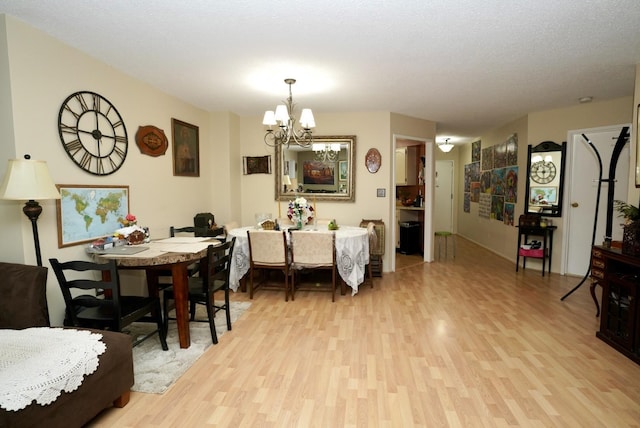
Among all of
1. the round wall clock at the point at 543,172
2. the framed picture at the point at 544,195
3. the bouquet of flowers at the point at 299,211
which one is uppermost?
the round wall clock at the point at 543,172

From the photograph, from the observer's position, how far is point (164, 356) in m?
2.57

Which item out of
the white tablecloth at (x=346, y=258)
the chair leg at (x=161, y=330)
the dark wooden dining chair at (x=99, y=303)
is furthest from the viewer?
the white tablecloth at (x=346, y=258)

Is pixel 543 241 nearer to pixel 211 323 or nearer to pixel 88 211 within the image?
pixel 211 323

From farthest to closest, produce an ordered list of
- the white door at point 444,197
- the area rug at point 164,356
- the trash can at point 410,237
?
the white door at point 444,197 → the trash can at point 410,237 → the area rug at point 164,356

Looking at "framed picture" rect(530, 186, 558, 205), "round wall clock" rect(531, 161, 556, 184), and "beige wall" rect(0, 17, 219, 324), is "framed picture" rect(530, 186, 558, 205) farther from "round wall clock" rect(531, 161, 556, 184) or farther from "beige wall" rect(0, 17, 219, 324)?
"beige wall" rect(0, 17, 219, 324)

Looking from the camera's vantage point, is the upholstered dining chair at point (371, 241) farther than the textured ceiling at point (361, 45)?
Yes

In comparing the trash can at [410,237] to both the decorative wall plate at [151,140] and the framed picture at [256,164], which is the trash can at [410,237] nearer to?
the framed picture at [256,164]

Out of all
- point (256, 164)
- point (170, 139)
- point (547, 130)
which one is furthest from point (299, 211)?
point (547, 130)

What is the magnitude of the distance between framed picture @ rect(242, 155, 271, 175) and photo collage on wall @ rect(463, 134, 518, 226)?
421cm

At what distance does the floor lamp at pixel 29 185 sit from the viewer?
2117 mm

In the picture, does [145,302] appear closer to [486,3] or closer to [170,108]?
[170,108]

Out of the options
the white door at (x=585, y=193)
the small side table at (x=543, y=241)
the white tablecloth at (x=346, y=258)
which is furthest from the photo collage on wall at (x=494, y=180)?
the white tablecloth at (x=346, y=258)

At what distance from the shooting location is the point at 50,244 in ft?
8.54

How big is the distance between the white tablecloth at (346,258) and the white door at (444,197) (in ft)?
18.8
